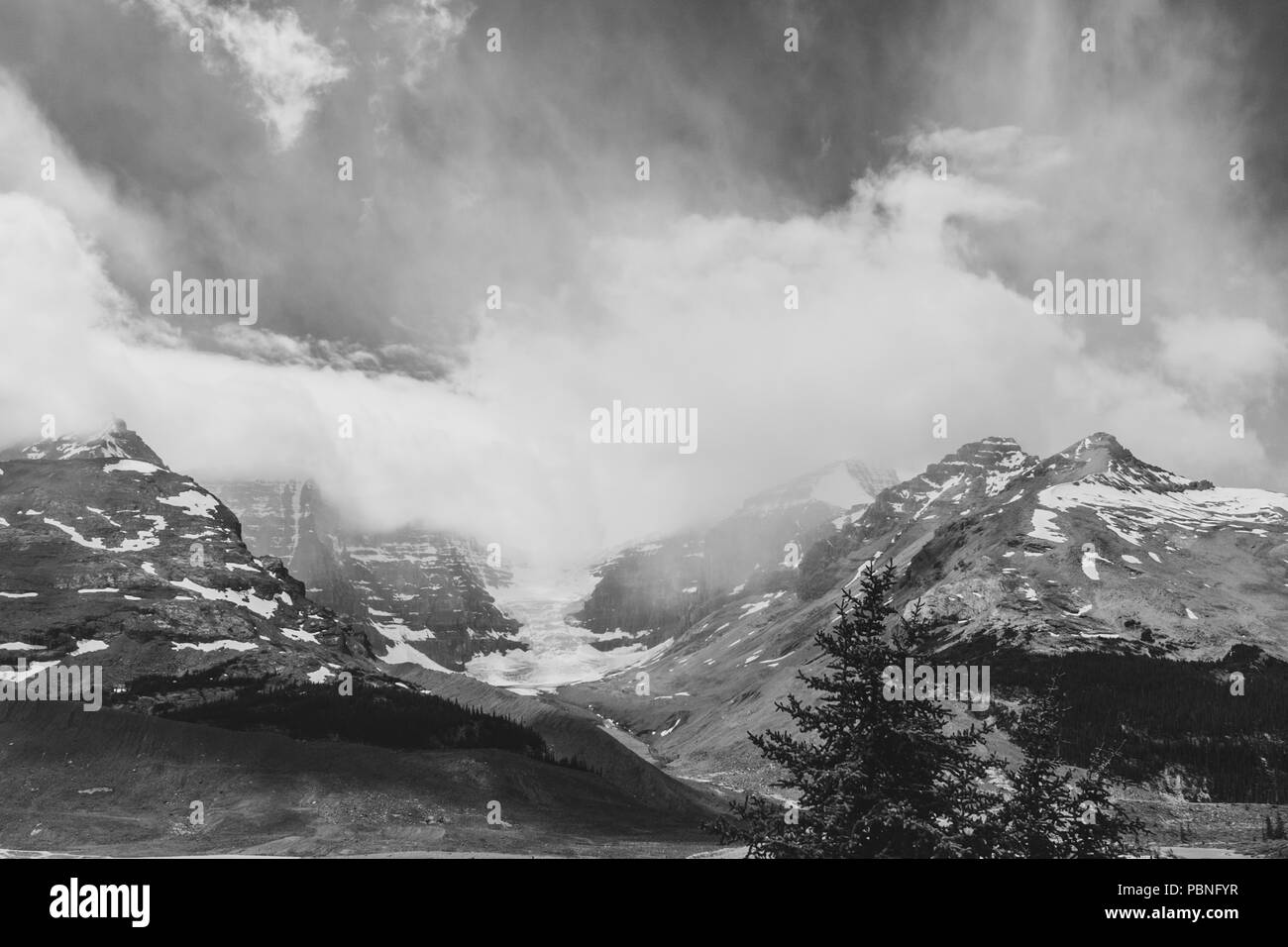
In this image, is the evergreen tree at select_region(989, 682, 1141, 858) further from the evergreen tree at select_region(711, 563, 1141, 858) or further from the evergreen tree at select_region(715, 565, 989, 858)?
the evergreen tree at select_region(715, 565, 989, 858)

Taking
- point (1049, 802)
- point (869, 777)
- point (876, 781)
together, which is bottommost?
point (1049, 802)

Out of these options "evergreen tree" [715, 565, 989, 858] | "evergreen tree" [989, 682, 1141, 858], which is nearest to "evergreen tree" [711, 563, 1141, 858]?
"evergreen tree" [715, 565, 989, 858]

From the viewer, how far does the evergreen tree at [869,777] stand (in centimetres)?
3027

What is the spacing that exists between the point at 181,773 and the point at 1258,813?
204m

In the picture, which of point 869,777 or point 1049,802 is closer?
point 869,777

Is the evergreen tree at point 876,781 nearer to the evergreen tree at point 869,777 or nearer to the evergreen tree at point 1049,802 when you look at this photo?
the evergreen tree at point 869,777

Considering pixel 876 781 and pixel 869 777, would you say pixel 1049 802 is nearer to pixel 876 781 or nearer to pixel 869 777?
pixel 876 781

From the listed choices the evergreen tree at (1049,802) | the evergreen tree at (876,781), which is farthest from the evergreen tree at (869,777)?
the evergreen tree at (1049,802)

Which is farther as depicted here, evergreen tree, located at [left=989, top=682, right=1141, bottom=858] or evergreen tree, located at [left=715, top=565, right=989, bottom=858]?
evergreen tree, located at [left=989, top=682, right=1141, bottom=858]

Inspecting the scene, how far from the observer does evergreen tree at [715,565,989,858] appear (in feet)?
99.3

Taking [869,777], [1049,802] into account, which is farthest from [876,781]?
[1049,802]

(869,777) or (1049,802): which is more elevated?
(869,777)

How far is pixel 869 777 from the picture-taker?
104 feet
